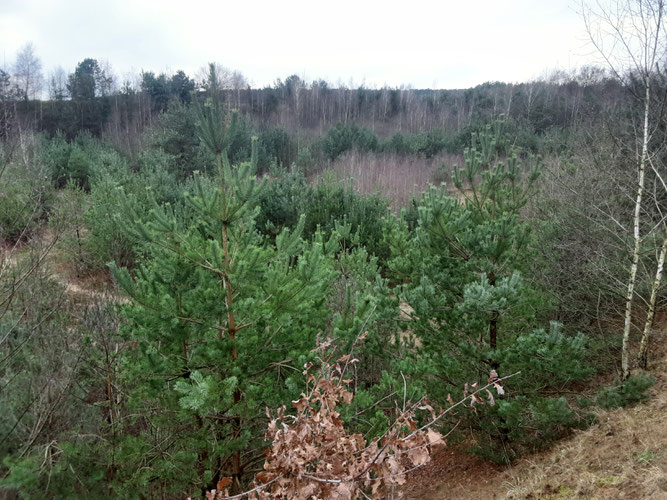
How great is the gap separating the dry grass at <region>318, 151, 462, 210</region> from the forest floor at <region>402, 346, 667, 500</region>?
13.0m

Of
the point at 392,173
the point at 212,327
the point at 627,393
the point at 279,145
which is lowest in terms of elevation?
the point at 627,393

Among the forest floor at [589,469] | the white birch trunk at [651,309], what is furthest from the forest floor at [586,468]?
the white birch trunk at [651,309]

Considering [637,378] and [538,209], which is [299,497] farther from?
[538,209]

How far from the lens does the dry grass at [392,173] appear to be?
1934 cm

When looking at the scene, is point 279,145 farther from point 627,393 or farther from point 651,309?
point 627,393

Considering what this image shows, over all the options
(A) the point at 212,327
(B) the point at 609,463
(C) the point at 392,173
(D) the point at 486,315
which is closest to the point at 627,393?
(B) the point at 609,463

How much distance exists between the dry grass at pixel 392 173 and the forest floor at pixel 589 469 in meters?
13.0

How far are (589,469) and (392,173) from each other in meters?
18.2

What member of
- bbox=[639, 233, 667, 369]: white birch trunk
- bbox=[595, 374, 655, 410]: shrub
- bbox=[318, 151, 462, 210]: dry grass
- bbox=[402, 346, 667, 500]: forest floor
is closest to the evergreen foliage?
bbox=[402, 346, 667, 500]: forest floor

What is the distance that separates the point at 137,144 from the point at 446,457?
26.9m

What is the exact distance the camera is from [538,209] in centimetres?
1036

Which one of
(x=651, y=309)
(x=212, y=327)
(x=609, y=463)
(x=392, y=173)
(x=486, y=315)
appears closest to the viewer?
(x=212, y=327)

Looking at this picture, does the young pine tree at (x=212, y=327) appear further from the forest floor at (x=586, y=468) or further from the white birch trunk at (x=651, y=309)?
the white birch trunk at (x=651, y=309)

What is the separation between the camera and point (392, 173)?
850 inches
